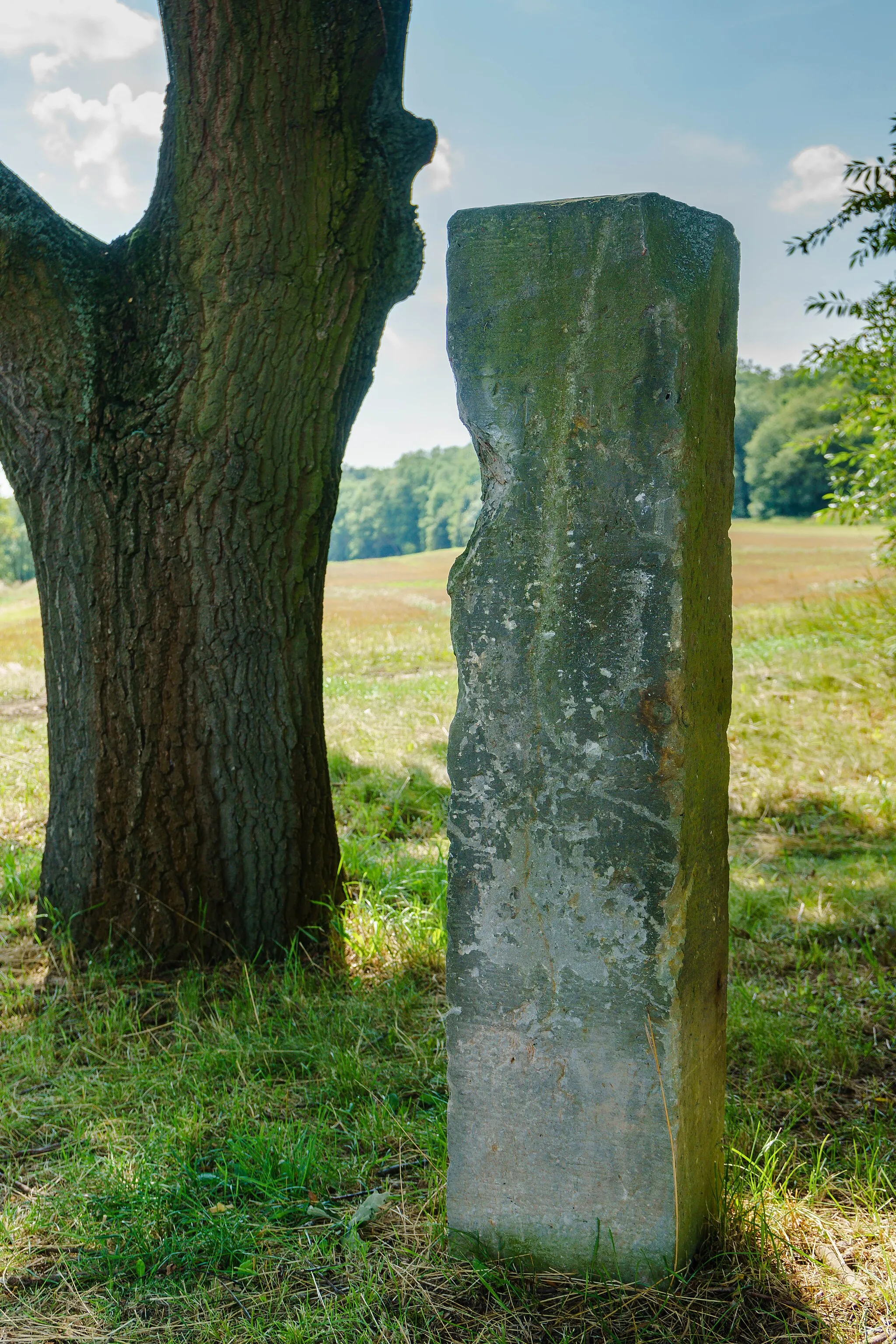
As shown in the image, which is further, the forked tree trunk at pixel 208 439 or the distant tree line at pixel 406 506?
the distant tree line at pixel 406 506

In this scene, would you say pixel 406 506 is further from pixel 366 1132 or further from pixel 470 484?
pixel 366 1132

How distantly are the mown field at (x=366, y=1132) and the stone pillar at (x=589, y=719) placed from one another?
0.70 ft

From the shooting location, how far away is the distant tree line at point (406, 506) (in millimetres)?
76000

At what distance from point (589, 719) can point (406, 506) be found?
84.0m

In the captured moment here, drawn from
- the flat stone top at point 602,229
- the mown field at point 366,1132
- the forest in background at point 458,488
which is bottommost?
the mown field at point 366,1132

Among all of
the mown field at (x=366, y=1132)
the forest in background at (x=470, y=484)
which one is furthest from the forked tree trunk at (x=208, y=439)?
the forest in background at (x=470, y=484)

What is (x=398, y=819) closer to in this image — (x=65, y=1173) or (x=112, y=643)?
(x=112, y=643)

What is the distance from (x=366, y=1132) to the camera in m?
2.96

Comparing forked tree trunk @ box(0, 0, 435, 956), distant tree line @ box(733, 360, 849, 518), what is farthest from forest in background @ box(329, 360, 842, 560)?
forked tree trunk @ box(0, 0, 435, 956)

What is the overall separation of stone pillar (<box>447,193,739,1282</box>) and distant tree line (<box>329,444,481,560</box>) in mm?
69465

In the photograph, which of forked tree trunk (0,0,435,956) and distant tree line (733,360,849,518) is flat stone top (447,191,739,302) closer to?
forked tree trunk (0,0,435,956)

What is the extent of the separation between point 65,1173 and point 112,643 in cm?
194

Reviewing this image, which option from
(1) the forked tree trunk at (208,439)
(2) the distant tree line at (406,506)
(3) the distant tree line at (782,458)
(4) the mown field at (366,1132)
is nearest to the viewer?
(4) the mown field at (366,1132)

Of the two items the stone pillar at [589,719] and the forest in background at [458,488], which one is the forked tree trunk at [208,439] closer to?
the stone pillar at [589,719]
